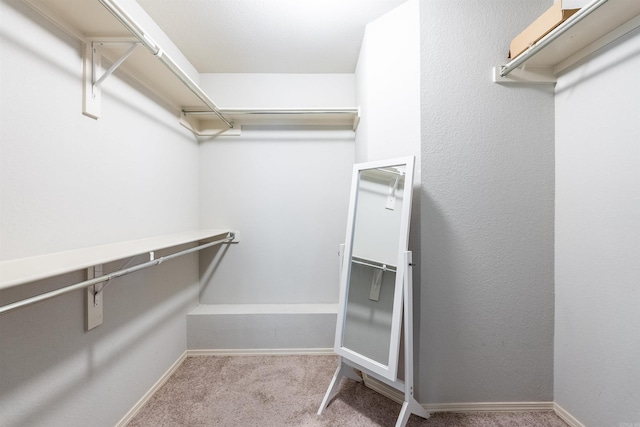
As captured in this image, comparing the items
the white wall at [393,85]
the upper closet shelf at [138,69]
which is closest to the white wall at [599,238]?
the white wall at [393,85]

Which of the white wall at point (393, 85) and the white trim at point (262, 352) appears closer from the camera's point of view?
the white wall at point (393, 85)

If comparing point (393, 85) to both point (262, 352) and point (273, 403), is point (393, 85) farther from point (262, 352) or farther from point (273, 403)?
point (262, 352)

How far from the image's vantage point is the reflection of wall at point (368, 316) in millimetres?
1383

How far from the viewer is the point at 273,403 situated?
60.0 inches

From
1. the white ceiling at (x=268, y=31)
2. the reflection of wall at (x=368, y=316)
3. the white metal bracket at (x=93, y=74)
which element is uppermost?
the white ceiling at (x=268, y=31)

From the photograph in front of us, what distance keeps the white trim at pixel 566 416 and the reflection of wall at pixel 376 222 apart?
1283 mm

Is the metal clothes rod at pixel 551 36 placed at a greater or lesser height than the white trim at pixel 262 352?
greater

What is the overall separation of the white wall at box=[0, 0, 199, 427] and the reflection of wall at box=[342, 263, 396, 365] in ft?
4.22

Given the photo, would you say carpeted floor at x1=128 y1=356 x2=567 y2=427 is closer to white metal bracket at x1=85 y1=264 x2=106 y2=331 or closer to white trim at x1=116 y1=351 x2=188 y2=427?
white trim at x1=116 y1=351 x2=188 y2=427

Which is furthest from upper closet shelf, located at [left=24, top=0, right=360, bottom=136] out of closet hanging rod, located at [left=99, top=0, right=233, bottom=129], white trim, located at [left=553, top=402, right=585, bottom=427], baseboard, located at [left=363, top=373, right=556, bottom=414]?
white trim, located at [left=553, top=402, right=585, bottom=427]

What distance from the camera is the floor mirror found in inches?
50.6

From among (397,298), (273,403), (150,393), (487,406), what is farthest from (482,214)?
(150,393)

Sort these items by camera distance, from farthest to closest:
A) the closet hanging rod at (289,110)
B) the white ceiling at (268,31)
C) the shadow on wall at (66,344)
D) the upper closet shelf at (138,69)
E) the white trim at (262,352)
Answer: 1. the white trim at (262,352)
2. the closet hanging rod at (289,110)
3. the white ceiling at (268,31)
4. the upper closet shelf at (138,69)
5. the shadow on wall at (66,344)

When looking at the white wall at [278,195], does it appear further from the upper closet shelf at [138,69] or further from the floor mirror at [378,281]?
the floor mirror at [378,281]
